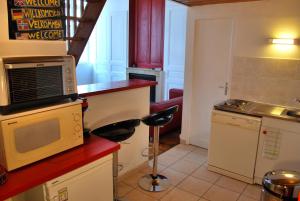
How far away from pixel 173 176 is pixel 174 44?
10.3ft

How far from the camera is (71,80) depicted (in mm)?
1644

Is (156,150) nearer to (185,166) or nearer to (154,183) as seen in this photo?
(154,183)

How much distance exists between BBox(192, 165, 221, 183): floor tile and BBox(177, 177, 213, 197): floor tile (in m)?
0.08

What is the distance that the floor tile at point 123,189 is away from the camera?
8.94 feet

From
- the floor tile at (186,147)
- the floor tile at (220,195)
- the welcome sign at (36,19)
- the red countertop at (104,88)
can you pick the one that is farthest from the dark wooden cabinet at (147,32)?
the welcome sign at (36,19)

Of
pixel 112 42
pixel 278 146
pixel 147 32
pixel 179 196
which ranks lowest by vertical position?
pixel 179 196

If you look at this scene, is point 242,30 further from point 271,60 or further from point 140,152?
point 140,152

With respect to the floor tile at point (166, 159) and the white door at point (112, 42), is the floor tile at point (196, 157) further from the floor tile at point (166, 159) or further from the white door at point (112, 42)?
the white door at point (112, 42)

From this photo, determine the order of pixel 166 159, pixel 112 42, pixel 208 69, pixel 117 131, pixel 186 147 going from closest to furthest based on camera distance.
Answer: pixel 117 131, pixel 166 159, pixel 208 69, pixel 186 147, pixel 112 42

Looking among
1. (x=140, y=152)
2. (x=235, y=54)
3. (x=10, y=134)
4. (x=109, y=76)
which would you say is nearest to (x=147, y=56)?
(x=109, y=76)

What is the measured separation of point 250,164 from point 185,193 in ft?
2.75

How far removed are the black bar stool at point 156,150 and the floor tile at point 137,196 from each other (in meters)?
0.10

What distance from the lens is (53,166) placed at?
1493 mm

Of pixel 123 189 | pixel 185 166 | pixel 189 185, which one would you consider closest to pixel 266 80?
pixel 185 166
